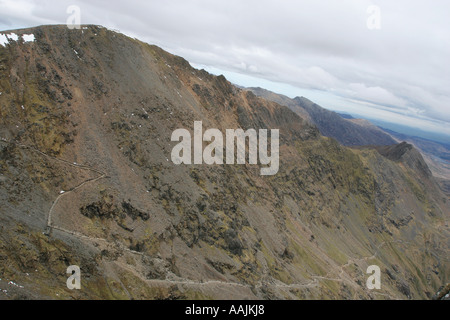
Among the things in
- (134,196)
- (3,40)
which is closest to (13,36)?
(3,40)

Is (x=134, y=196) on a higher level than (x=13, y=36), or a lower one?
lower

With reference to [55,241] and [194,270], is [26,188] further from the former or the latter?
[194,270]

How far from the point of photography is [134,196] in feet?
217

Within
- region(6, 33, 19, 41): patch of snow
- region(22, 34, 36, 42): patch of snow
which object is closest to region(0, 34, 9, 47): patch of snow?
region(6, 33, 19, 41): patch of snow

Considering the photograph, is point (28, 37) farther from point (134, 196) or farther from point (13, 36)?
point (134, 196)

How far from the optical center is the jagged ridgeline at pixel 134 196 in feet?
160

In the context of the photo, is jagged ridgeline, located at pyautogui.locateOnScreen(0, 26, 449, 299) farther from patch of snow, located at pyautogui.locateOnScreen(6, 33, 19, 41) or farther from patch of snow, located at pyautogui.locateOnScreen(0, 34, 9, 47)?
patch of snow, located at pyautogui.locateOnScreen(6, 33, 19, 41)

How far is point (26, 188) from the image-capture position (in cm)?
5131

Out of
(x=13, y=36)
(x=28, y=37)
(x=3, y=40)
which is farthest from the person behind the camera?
(x=28, y=37)

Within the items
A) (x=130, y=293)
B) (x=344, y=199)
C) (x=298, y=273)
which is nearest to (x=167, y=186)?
(x=130, y=293)

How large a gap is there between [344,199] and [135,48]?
12468 centimetres

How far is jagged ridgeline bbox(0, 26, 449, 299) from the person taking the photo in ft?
160

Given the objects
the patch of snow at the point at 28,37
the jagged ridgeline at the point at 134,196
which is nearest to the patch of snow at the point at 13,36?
the jagged ridgeline at the point at 134,196

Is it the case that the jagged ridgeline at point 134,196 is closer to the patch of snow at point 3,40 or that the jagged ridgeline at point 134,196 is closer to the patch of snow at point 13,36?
the patch of snow at point 3,40
